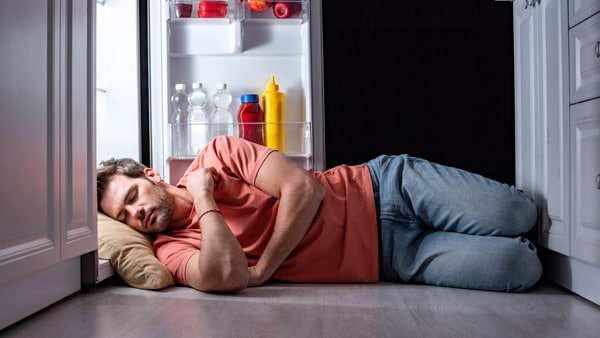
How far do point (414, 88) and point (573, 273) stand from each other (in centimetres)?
102

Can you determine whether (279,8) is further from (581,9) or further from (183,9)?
(581,9)

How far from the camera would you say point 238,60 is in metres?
2.62

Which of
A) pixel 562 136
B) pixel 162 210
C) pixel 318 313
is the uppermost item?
pixel 562 136

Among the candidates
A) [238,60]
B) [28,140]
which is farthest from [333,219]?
[28,140]

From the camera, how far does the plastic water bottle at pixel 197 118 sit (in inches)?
97.5

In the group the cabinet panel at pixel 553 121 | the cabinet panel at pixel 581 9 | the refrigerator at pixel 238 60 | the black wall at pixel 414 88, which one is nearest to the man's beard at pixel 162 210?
the refrigerator at pixel 238 60

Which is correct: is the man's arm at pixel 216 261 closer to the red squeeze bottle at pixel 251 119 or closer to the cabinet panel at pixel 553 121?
the red squeeze bottle at pixel 251 119

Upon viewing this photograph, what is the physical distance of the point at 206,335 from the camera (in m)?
1.42

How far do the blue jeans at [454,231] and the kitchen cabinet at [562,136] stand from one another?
0.34 feet

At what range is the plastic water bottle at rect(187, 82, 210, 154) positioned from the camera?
2.48 m

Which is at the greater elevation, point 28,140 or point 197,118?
point 197,118

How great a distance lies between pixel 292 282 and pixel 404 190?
0.46 meters

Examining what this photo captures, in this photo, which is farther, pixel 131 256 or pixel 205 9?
pixel 205 9

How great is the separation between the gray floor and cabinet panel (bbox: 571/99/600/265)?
162 mm
